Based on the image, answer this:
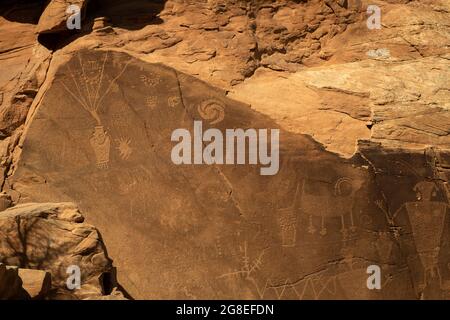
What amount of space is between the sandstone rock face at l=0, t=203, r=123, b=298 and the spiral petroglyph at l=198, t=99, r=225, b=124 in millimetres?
1691

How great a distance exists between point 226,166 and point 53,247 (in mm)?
1869

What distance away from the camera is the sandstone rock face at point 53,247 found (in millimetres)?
5977

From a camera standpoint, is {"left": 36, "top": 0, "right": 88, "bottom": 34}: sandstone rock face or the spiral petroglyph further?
{"left": 36, "top": 0, "right": 88, "bottom": 34}: sandstone rock face

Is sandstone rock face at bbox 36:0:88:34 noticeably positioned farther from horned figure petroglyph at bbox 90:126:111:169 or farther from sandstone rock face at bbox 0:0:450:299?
horned figure petroglyph at bbox 90:126:111:169

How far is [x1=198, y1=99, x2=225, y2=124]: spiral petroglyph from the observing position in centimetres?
702

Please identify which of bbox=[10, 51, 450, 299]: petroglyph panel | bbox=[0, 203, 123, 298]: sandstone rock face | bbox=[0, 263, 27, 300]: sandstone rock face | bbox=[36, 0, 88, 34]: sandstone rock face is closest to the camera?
bbox=[0, 263, 27, 300]: sandstone rock face

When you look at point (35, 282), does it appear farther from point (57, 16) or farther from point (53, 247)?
point (57, 16)

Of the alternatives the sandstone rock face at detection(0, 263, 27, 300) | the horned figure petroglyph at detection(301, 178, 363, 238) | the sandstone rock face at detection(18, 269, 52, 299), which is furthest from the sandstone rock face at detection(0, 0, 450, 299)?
the sandstone rock face at detection(0, 263, 27, 300)

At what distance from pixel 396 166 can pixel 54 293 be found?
349 cm

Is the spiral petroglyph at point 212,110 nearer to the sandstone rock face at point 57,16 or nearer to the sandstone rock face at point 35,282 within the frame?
the sandstone rock face at point 57,16

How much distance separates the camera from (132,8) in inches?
309

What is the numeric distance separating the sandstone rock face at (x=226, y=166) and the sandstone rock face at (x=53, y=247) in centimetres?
2

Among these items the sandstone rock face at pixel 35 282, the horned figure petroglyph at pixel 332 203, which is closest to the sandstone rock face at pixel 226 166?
the horned figure petroglyph at pixel 332 203
